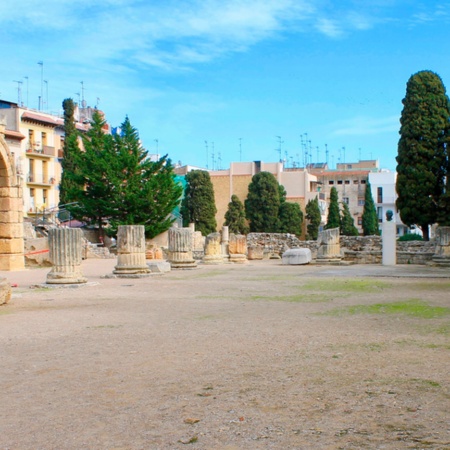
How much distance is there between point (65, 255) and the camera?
49.5 feet

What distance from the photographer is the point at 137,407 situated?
4.66 metres

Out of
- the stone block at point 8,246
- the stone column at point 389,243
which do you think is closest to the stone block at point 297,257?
the stone column at point 389,243

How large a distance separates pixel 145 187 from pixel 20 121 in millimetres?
15618

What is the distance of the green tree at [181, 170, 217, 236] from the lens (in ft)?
180

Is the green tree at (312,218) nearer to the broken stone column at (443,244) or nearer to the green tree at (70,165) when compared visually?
the green tree at (70,165)

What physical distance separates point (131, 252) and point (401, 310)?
991 cm

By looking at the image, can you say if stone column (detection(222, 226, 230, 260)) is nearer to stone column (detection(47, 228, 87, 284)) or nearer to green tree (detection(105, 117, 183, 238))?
green tree (detection(105, 117, 183, 238))

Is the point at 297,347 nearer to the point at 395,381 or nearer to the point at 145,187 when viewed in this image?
the point at 395,381

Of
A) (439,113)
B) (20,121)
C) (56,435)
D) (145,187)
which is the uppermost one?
(20,121)

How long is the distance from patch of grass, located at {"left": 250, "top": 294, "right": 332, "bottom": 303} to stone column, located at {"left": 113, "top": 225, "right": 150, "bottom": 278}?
257 inches

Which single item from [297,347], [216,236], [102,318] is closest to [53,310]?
[102,318]

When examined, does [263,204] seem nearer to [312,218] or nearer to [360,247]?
[312,218]

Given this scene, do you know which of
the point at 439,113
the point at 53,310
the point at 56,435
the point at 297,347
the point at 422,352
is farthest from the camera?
the point at 439,113

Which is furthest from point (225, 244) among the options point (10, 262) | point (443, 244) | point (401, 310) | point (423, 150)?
point (401, 310)
